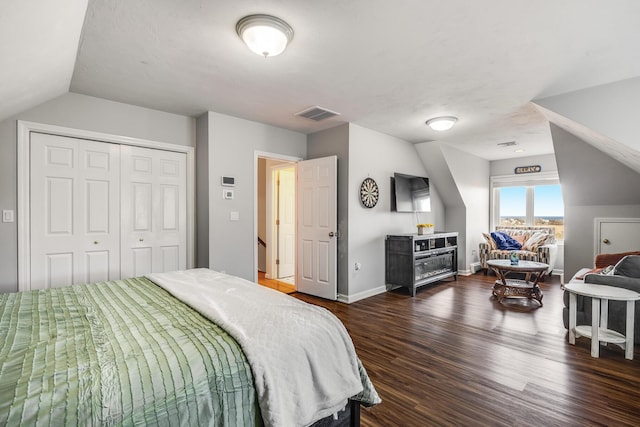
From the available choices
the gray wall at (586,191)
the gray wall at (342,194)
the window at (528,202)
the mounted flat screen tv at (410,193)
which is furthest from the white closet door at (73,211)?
the window at (528,202)

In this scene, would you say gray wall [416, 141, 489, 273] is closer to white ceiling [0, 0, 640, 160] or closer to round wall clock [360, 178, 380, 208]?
round wall clock [360, 178, 380, 208]

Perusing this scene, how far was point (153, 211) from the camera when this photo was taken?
3.56 meters

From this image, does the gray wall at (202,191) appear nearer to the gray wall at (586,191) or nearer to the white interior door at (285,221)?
the white interior door at (285,221)

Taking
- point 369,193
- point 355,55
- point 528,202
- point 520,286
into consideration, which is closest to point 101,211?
point 355,55

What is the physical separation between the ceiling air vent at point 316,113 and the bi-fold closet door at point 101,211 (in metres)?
1.61

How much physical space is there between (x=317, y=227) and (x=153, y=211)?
210 cm

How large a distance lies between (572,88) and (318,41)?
259 centimetres

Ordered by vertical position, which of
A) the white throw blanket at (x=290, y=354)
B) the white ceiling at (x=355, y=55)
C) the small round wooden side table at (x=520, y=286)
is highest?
the white ceiling at (x=355, y=55)

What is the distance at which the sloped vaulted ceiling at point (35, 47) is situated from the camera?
1.48 meters

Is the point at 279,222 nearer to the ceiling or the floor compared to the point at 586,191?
nearer to the floor

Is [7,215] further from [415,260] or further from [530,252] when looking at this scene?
[530,252]

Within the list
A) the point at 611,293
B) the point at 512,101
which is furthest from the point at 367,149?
the point at 611,293

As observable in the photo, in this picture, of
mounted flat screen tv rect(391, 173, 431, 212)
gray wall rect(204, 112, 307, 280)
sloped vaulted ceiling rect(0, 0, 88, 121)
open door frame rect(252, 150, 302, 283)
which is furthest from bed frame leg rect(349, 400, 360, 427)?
mounted flat screen tv rect(391, 173, 431, 212)

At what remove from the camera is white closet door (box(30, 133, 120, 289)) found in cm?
290
